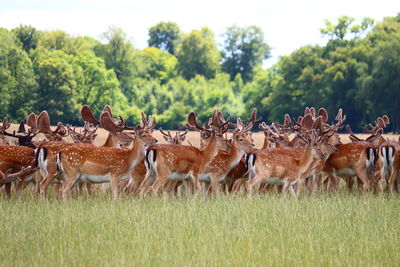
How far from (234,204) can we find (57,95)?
1812 inches

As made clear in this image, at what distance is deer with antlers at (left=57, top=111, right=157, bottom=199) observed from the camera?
410 inches

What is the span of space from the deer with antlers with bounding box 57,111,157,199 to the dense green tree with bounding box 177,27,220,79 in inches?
2929

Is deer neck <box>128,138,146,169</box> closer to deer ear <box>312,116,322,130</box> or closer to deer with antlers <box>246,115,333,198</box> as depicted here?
deer with antlers <box>246,115,333,198</box>

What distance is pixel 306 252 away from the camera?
7086 millimetres

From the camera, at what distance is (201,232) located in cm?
793

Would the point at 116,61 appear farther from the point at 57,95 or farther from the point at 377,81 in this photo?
the point at 377,81

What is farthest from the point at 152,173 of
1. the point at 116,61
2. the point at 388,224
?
the point at 116,61

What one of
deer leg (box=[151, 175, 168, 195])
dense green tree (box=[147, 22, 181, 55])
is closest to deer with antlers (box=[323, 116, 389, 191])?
deer leg (box=[151, 175, 168, 195])

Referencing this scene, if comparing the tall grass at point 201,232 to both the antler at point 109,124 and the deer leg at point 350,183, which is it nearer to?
the antler at point 109,124

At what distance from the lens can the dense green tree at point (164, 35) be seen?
10525 cm

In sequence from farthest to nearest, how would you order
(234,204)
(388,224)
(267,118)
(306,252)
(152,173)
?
(267,118) < (152,173) < (234,204) < (388,224) < (306,252)

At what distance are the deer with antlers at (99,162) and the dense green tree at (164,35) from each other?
94.9m

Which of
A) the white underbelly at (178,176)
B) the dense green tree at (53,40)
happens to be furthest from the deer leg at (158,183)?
the dense green tree at (53,40)

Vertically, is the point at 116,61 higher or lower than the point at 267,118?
higher
